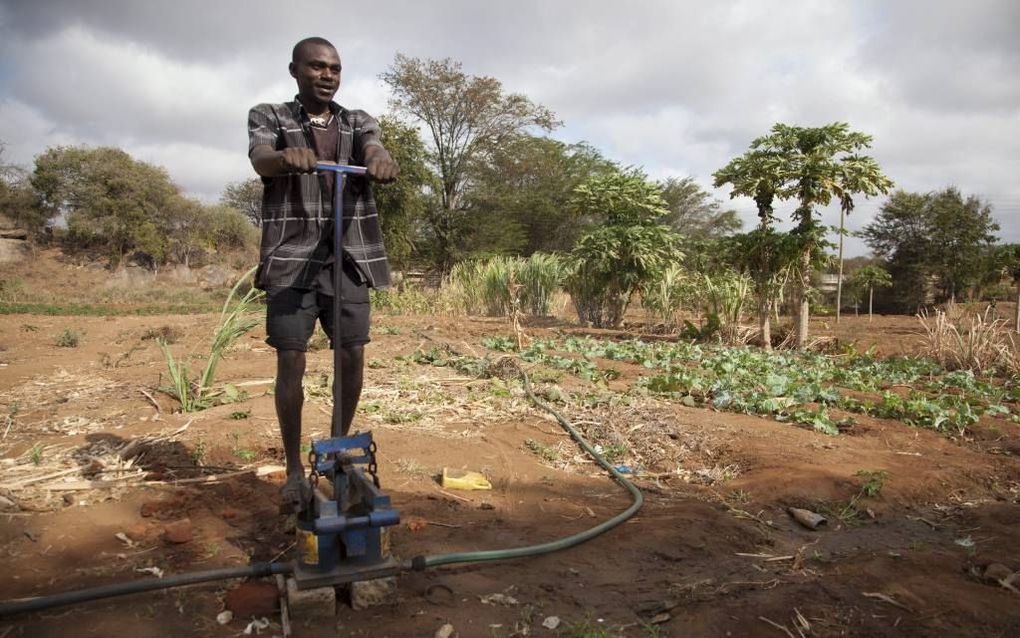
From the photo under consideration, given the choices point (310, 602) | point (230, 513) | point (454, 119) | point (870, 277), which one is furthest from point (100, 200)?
point (310, 602)

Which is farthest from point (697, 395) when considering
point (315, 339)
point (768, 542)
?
point (315, 339)

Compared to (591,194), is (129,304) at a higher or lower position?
lower

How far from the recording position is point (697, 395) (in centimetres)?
488

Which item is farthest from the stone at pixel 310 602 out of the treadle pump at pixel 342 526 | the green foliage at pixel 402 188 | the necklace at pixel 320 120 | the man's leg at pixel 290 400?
the green foliage at pixel 402 188

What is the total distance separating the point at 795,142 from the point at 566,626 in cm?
847

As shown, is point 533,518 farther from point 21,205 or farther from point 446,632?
point 21,205

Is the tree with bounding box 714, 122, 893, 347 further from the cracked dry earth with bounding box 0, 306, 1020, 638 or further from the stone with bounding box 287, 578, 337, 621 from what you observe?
the stone with bounding box 287, 578, 337, 621

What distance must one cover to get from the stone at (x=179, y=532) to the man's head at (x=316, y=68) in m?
1.59

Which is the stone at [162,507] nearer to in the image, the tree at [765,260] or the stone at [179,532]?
the stone at [179,532]

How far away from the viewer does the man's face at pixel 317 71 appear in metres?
2.43

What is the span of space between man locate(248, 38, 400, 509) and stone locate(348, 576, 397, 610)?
1.85 ft

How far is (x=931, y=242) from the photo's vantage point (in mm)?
21172

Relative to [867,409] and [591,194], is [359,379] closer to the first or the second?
[867,409]

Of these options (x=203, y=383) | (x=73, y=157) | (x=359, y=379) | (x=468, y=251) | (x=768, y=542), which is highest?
(x=73, y=157)
